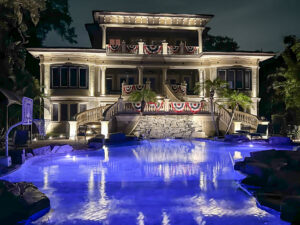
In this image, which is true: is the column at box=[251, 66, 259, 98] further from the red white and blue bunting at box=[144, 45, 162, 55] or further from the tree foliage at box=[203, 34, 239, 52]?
the tree foliage at box=[203, 34, 239, 52]

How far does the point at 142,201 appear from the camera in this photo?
686 centimetres

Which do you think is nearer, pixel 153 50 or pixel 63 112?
pixel 63 112

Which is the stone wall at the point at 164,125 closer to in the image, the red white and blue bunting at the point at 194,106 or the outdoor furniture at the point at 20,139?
the red white and blue bunting at the point at 194,106

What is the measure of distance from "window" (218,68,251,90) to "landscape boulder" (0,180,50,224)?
83.2ft

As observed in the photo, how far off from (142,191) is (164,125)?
16.6 meters

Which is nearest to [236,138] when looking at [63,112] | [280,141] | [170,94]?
[280,141]

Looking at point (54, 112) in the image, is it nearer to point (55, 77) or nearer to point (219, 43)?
point (55, 77)

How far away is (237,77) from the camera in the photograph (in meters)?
29.8

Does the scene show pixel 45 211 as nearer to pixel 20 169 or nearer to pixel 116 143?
pixel 20 169

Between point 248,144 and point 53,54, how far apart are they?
64.6 ft

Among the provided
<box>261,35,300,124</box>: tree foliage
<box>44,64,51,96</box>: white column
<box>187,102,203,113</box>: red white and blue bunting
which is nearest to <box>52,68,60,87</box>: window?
<box>44,64,51,96</box>: white column

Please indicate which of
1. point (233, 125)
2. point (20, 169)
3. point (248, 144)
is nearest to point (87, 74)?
point (233, 125)

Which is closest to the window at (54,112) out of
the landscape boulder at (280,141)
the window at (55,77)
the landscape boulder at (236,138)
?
the window at (55,77)

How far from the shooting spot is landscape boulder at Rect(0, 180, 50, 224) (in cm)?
532
